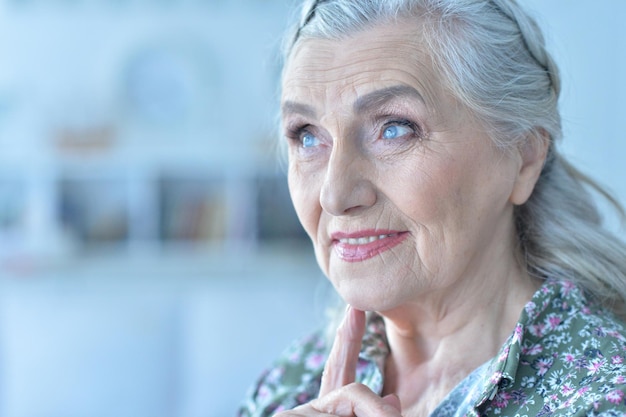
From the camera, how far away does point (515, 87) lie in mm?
1245

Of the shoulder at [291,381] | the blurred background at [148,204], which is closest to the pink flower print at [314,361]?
the shoulder at [291,381]

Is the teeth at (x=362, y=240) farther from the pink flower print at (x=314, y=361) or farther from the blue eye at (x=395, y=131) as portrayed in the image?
the pink flower print at (x=314, y=361)

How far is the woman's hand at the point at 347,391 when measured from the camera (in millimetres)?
1121

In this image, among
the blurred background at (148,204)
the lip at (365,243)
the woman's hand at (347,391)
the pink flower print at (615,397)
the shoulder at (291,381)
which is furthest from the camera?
the blurred background at (148,204)

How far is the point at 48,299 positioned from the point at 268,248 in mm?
1214

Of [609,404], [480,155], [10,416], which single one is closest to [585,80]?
[480,155]

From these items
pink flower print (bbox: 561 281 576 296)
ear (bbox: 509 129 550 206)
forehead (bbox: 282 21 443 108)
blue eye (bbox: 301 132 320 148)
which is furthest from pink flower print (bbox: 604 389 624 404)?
blue eye (bbox: 301 132 320 148)

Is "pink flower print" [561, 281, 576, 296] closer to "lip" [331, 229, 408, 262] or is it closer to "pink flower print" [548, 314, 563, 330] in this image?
"pink flower print" [548, 314, 563, 330]

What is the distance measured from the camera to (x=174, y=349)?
4.12 meters

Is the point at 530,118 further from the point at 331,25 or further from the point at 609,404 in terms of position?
the point at 609,404

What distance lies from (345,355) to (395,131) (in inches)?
14.8

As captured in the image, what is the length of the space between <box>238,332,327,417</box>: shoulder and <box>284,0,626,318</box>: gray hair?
0.47m

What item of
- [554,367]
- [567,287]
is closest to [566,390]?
[554,367]

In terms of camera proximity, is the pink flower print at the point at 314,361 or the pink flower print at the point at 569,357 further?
the pink flower print at the point at 314,361
